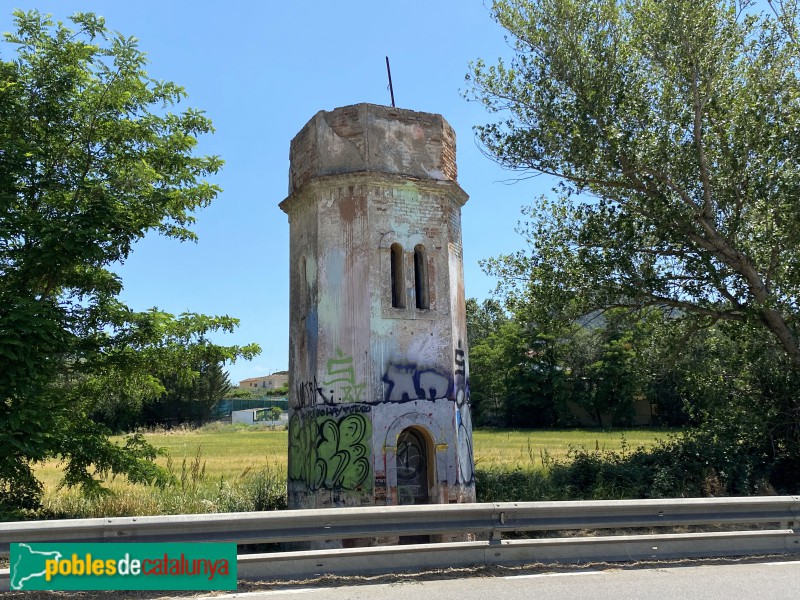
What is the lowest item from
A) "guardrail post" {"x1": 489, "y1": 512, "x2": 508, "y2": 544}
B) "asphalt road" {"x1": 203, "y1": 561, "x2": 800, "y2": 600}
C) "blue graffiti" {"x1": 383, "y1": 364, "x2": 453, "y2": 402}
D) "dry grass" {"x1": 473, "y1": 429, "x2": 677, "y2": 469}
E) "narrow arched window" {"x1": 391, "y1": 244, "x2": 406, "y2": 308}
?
"dry grass" {"x1": 473, "y1": 429, "x2": 677, "y2": 469}

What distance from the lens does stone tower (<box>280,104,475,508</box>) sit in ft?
37.8

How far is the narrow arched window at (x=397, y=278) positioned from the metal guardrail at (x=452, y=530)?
212 inches

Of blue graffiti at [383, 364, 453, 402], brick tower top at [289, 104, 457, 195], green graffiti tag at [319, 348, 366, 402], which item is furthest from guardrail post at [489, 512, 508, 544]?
brick tower top at [289, 104, 457, 195]

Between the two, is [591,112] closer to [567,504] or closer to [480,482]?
[480,482]

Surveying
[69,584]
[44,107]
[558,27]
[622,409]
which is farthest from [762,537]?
[622,409]

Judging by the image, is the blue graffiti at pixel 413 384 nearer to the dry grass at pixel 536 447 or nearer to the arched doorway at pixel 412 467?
the arched doorway at pixel 412 467

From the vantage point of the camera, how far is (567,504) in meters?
7.51

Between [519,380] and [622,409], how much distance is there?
31.0 feet

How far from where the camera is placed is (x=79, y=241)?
1109 centimetres

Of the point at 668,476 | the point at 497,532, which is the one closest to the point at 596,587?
the point at 497,532

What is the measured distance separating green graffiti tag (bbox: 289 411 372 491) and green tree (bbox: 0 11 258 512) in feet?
9.63

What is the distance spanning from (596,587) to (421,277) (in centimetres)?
678

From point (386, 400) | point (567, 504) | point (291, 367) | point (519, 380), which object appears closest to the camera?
point (567, 504)

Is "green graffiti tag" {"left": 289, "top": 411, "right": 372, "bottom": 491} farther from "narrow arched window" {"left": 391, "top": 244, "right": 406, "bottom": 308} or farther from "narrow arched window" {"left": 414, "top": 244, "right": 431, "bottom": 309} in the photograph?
"narrow arched window" {"left": 414, "top": 244, "right": 431, "bottom": 309}
